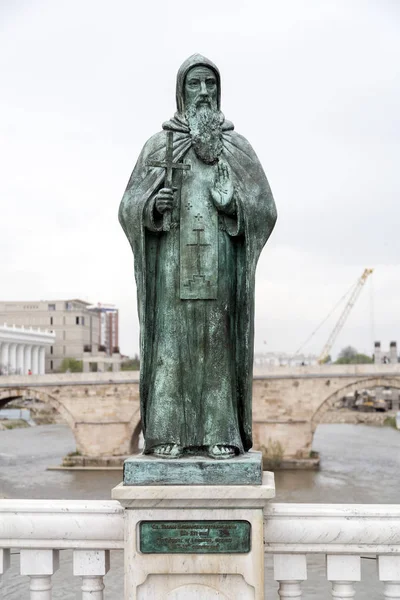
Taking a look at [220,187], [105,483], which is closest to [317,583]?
[220,187]

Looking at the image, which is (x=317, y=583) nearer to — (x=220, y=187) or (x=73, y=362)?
(x=220, y=187)

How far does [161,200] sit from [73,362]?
2611 inches

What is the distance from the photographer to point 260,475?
10.1 ft

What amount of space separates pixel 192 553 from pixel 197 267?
4.07 ft

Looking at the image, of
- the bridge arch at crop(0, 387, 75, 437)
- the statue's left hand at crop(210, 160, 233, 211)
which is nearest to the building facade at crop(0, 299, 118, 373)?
the bridge arch at crop(0, 387, 75, 437)

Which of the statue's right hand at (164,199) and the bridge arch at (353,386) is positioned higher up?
the statue's right hand at (164,199)

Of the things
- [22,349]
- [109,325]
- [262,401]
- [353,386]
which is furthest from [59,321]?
[353,386]

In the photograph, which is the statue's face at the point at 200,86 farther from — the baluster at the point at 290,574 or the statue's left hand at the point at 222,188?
the baluster at the point at 290,574

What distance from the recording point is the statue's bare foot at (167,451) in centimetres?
321

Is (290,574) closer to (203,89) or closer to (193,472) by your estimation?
(193,472)

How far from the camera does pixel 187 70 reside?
350 cm

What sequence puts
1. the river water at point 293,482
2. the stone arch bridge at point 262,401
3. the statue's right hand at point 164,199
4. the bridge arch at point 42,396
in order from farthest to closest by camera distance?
the bridge arch at point 42,396
the stone arch bridge at point 262,401
the river water at point 293,482
the statue's right hand at point 164,199

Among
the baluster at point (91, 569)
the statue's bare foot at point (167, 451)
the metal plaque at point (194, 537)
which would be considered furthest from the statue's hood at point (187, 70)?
the baluster at point (91, 569)

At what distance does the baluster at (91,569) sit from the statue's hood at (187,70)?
6.86 ft
